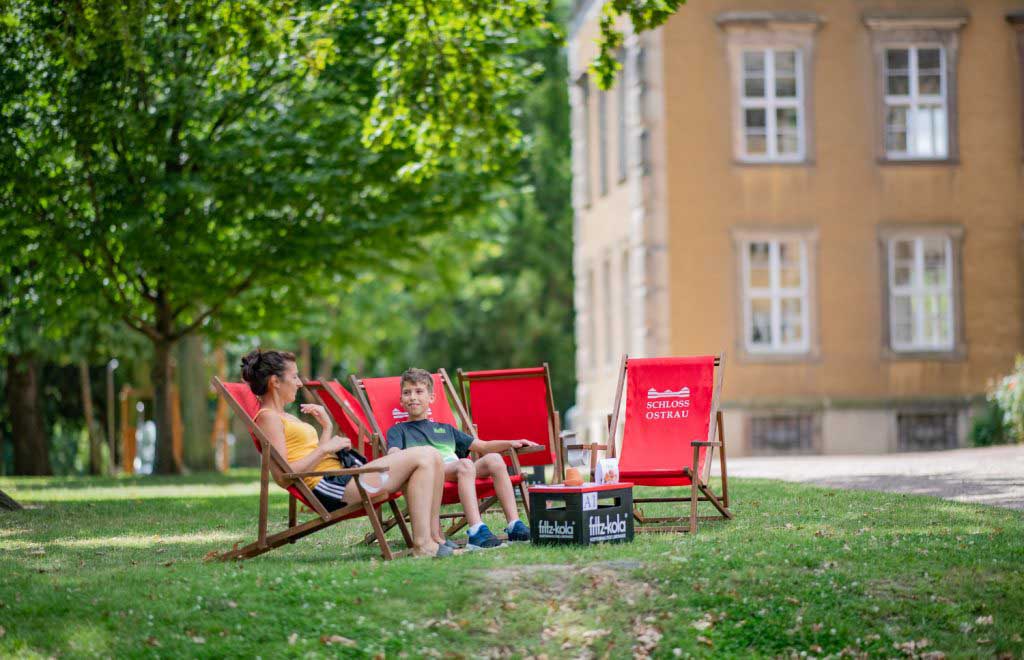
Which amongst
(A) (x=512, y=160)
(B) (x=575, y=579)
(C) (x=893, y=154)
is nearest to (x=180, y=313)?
(A) (x=512, y=160)

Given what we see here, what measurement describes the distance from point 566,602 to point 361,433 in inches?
137

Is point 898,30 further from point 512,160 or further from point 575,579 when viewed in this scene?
point 575,579

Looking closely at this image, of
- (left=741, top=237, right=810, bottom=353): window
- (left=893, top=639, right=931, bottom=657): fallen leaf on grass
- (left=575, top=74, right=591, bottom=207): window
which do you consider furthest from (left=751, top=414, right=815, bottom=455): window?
(left=893, top=639, right=931, bottom=657): fallen leaf on grass

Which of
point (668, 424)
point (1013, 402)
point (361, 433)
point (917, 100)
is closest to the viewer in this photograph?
point (361, 433)

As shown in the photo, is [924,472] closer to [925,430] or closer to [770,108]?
[925,430]

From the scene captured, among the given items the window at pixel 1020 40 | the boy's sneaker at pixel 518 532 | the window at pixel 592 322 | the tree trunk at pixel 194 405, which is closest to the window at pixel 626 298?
the window at pixel 592 322

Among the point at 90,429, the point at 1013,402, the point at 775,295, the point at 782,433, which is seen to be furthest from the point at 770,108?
the point at 90,429

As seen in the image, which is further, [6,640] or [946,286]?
[946,286]

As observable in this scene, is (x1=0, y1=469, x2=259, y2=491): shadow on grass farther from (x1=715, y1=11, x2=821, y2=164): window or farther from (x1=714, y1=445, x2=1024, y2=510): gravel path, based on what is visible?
(x1=715, y1=11, x2=821, y2=164): window

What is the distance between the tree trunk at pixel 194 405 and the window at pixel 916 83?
37.8 ft

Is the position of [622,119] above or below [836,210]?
above

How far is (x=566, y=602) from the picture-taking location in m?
7.62

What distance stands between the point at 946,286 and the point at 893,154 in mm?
2292

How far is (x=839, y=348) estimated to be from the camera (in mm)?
24188
